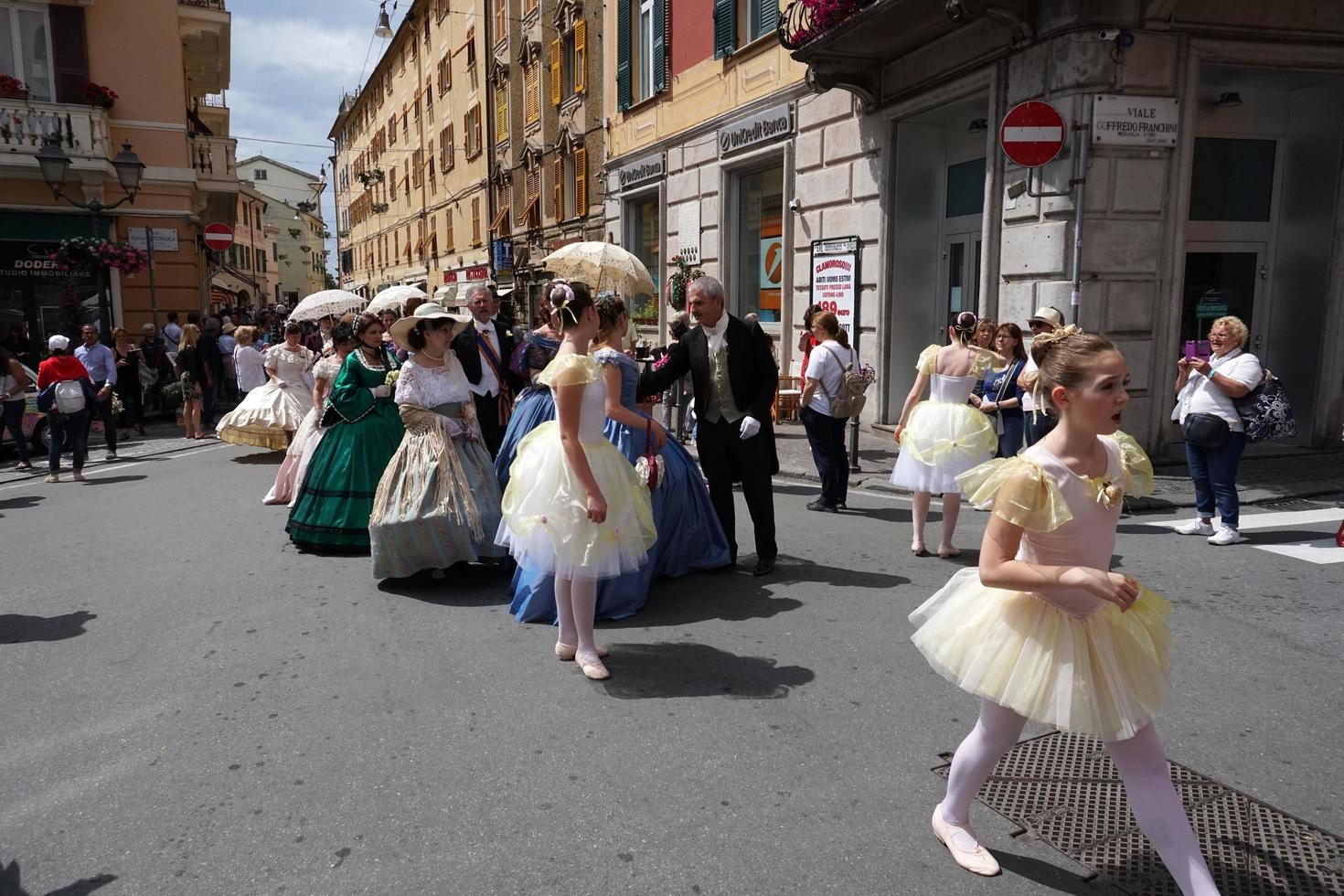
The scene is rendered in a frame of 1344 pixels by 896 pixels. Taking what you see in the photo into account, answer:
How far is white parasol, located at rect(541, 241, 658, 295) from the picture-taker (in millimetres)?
7996

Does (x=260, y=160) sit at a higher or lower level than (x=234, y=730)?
higher

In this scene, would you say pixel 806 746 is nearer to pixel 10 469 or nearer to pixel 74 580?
pixel 74 580

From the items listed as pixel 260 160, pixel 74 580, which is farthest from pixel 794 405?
pixel 260 160

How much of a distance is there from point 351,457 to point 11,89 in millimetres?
17683

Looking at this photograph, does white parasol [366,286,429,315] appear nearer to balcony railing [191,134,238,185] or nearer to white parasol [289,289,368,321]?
white parasol [289,289,368,321]

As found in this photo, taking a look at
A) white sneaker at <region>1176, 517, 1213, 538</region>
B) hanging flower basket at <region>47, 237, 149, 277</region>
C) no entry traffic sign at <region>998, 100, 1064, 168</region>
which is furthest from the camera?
hanging flower basket at <region>47, 237, 149, 277</region>

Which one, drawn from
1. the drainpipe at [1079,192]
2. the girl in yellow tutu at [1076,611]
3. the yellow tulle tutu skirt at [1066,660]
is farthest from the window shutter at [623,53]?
the yellow tulle tutu skirt at [1066,660]

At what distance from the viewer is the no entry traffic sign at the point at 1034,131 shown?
909 centimetres

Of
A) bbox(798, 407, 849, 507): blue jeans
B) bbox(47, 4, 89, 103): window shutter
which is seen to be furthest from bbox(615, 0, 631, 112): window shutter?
bbox(798, 407, 849, 507): blue jeans

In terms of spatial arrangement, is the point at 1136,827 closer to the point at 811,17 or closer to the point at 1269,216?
the point at 1269,216

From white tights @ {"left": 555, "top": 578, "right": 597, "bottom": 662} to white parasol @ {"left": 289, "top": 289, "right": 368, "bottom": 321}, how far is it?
790cm

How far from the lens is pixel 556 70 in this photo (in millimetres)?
25578

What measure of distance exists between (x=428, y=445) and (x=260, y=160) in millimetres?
91183

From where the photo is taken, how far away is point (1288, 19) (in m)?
9.77
